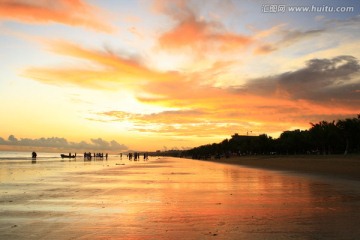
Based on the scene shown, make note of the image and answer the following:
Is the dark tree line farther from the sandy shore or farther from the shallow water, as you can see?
the shallow water

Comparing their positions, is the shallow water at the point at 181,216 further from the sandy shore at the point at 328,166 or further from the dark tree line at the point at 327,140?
the dark tree line at the point at 327,140

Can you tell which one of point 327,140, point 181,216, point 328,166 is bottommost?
point 181,216

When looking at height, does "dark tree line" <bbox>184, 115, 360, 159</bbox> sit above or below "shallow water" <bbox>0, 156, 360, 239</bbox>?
above

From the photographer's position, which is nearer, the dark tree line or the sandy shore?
the sandy shore

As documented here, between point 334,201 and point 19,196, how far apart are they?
1497 cm

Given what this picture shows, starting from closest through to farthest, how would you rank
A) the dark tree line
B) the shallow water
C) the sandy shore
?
the shallow water, the sandy shore, the dark tree line

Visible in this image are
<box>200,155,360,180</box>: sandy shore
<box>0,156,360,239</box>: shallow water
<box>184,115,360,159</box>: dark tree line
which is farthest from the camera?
<box>184,115,360,159</box>: dark tree line

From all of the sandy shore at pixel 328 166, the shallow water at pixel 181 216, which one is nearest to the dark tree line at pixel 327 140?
the sandy shore at pixel 328 166

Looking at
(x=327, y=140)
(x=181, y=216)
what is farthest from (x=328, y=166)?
(x=327, y=140)

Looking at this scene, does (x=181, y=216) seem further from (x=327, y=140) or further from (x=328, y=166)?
(x=327, y=140)

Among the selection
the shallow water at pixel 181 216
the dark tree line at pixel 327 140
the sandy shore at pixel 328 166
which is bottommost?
the shallow water at pixel 181 216

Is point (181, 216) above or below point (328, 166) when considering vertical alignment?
below

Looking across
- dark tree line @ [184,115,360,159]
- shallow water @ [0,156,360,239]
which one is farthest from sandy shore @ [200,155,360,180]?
dark tree line @ [184,115,360,159]

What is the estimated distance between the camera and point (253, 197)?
17.3m
